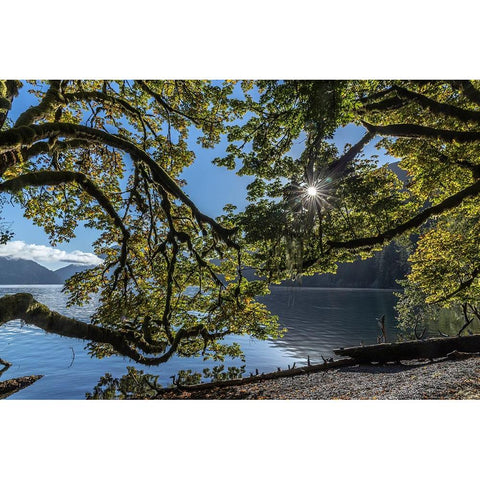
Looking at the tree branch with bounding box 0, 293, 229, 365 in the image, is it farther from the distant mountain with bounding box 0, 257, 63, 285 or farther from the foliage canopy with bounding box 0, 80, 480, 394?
the distant mountain with bounding box 0, 257, 63, 285

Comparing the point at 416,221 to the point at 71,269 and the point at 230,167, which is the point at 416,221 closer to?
the point at 230,167

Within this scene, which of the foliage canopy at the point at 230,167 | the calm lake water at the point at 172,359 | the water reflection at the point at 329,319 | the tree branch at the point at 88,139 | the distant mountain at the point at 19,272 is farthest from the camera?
the water reflection at the point at 329,319

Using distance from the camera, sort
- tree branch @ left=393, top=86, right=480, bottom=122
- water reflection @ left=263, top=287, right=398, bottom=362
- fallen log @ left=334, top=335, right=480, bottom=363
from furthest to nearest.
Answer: water reflection @ left=263, top=287, right=398, bottom=362, fallen log @ left=334, top=335, right=480, bottom=363, tree branch @ left=393, top=86, right=480, bottom=122

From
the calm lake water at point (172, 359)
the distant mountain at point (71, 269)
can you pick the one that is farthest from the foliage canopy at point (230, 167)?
the calm lake water at point (172, 359)

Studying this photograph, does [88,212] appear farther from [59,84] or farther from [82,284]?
[59,84]

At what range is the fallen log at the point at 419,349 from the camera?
6102 millimetres

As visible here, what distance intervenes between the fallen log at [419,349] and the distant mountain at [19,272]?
24.1ft

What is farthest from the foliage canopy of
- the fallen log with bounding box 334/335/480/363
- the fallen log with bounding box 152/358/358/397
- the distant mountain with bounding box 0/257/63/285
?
the fallen log with bounding box 334/335/480/363

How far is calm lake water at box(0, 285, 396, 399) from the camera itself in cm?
533

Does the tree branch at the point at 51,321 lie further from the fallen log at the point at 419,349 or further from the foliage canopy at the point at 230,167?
the fallen log at the point at 419,349

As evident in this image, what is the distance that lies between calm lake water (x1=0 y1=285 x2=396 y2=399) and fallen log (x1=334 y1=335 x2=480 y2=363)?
2.43 metres

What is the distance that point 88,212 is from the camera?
4355mm

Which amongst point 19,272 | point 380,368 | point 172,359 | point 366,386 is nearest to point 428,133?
point 366,386

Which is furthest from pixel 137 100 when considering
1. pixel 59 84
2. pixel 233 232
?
pixel 233 232
